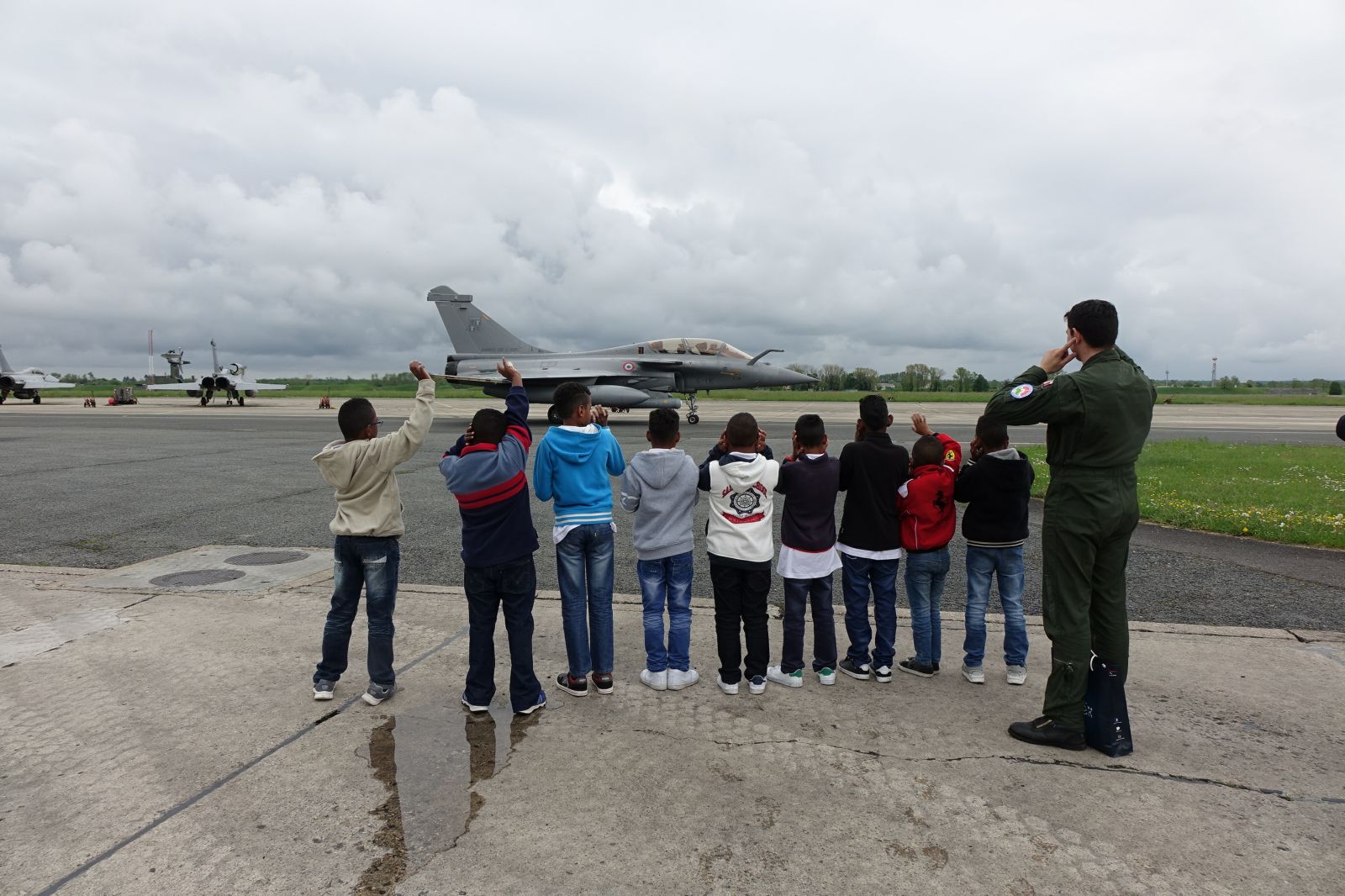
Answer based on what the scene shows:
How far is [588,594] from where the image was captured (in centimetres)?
428

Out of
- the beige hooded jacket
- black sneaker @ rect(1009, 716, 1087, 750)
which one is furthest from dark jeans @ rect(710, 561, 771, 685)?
the beige hooded jacket

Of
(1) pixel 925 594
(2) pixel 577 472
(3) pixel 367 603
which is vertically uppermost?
(2) pixel 577 472

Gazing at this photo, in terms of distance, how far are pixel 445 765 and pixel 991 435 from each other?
11.2ft

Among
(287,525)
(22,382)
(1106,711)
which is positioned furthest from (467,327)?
(22,382)

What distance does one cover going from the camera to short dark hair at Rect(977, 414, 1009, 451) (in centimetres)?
416

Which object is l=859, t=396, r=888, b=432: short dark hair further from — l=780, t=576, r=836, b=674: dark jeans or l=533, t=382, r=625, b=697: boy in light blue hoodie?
l=533, t=382, r=625, b=697: boy in light blue hoodie

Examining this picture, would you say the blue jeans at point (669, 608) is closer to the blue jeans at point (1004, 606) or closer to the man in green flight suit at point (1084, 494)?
the blue jeans at point (1004, 606)

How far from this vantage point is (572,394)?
4195mm

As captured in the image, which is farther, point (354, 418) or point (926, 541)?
point (926, 541)

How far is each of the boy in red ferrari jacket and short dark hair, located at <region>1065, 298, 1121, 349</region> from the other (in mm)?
977

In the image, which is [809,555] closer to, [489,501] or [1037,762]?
[1037,762]

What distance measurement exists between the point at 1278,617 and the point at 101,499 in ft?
45.2

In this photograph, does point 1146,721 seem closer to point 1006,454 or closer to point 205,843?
point 1006,454

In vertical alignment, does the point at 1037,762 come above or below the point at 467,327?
below
